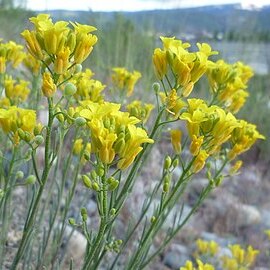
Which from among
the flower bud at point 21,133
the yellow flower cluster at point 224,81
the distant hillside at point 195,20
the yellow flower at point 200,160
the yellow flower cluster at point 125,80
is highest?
the yellow flower cluster at point 224,81

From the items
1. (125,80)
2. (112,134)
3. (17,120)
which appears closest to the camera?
(112,134)

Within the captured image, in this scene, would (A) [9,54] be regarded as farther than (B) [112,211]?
Yes

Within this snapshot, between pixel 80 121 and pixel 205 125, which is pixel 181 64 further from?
pixel 80 121

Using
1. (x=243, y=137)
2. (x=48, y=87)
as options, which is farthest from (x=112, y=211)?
(x=243, y=137)

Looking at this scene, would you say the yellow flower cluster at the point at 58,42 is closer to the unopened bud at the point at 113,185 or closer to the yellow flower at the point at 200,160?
the unopened bud at the point at 113,185

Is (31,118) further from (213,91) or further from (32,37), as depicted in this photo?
(213,91)

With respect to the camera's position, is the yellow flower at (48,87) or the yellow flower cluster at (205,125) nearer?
the yellow flower at (48,87)

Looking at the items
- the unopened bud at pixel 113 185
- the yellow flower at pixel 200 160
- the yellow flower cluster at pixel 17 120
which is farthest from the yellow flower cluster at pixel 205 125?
the yellow flower cluster at pixel 17 120
